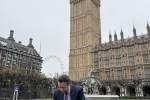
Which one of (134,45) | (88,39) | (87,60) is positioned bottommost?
(87,60)

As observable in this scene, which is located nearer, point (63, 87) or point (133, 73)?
point (63, 87)

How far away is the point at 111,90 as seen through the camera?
41750 millimetres

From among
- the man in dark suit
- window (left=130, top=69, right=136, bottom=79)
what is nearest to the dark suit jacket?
the man in dark suit

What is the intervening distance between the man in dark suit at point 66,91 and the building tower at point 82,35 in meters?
48.3

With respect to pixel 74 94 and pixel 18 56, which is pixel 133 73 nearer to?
pixel 74 94

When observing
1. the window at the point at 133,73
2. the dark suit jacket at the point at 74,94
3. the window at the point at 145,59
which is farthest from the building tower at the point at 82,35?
the dark suit jacket at the point at 74,94

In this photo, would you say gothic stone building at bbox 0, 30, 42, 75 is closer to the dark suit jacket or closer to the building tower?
the building tower

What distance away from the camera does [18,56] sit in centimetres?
6078

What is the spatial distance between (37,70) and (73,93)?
2753 inches

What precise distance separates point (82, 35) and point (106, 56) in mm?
13532

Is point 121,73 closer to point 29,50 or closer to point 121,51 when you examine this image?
point 121,51

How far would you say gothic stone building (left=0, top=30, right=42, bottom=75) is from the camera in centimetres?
5612

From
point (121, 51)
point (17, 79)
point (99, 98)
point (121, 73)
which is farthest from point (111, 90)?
point (99, 98)

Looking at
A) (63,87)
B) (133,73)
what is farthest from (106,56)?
(63,87)
